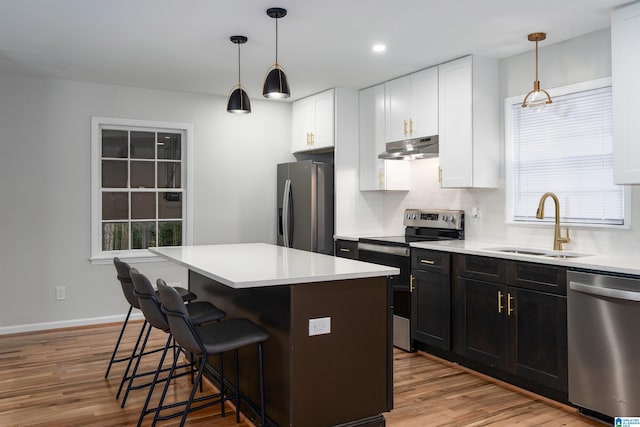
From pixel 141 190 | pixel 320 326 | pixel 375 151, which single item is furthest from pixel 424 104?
pixel 141 190

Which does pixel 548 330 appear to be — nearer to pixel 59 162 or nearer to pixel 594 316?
pixel 594 316

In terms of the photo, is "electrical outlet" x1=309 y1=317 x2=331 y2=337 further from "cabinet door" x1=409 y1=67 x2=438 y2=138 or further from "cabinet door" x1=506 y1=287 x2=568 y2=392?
"cabinet door" x1=409 y1=67 x2=438 y2=138

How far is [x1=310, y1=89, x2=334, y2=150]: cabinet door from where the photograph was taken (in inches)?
220

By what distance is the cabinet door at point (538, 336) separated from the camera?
325 cm

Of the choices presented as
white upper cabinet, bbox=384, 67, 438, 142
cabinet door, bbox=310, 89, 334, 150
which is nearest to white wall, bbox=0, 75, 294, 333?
cabinet door, bbox=310, 89, 334, 150

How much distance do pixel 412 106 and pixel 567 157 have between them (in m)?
1.49

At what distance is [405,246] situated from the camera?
4.47 meters

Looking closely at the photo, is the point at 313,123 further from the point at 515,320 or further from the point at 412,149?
the point at 515,320

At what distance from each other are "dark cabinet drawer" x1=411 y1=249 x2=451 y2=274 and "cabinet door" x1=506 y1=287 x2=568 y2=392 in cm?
61

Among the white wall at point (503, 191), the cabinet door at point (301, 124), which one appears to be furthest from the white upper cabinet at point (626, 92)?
the cabinet door at point (301, 124)

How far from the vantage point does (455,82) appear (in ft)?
14.4

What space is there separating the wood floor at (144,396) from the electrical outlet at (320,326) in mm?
803

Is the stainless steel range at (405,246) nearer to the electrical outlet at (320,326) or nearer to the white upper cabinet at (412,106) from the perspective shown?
the white upper cabinet at (412,106)

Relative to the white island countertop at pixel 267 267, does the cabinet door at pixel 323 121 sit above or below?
Result: above
